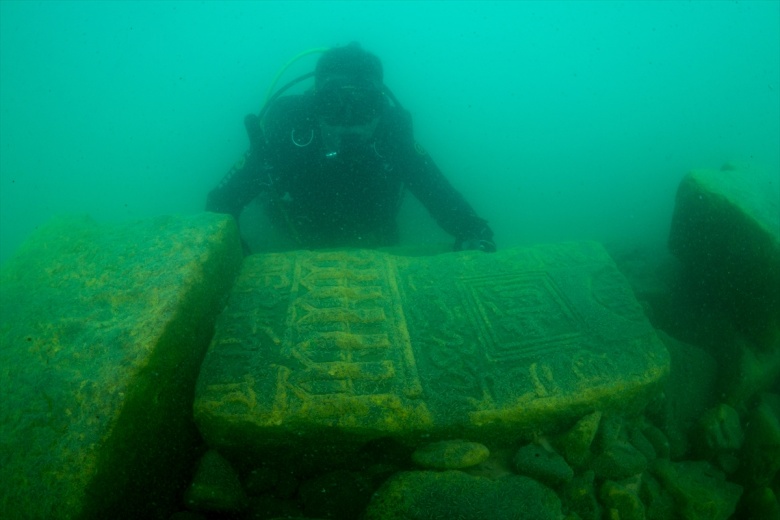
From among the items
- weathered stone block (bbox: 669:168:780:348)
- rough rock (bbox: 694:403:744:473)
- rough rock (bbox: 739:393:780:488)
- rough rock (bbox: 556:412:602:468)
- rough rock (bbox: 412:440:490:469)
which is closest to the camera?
rough rock (bbox: 412:440:490:469)

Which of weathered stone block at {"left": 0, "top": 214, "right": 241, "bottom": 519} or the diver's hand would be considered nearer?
weathered stone block at {"left": 0, "top": 214, "right": 241, "bottom": 519}

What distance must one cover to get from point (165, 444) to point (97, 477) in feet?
1.27

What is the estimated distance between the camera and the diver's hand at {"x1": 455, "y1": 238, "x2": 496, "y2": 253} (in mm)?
3949

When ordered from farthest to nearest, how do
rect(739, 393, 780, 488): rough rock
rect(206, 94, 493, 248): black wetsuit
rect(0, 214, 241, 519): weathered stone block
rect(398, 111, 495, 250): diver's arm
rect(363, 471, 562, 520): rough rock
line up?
rect(398, 111, 495, 250): diver's arm
rect(206, 94, 493, 248): black wetsuit
rect(739, 393, 780, 488): rough rock
rect(363, 471, 562, 520): rough rock
rect(0, 214, 241, 519): weathered stone block

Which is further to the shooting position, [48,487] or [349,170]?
[349,170]

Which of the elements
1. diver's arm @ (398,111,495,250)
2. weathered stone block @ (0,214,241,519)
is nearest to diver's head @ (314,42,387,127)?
diver's arm @ (398,111,495,250)

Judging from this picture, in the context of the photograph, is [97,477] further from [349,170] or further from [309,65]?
[309,65]

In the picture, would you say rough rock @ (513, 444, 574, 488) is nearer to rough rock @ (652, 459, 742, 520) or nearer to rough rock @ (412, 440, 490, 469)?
rough rock @ (412, 440, 490, 469)

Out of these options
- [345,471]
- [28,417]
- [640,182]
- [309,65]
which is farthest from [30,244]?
[309,65]

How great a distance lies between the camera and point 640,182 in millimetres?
13008

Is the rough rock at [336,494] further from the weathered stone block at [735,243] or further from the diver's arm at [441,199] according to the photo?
the weathered stone block at [735,243]

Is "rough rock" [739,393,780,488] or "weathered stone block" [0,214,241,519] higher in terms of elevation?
"weathered stone block" [0,214,241,519]

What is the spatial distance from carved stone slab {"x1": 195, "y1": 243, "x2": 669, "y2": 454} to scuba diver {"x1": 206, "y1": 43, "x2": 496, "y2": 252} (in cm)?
114

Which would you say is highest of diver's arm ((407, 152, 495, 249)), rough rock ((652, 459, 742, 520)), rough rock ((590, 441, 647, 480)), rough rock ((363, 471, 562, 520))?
diver's arm ((407, 152, 495, 249))
